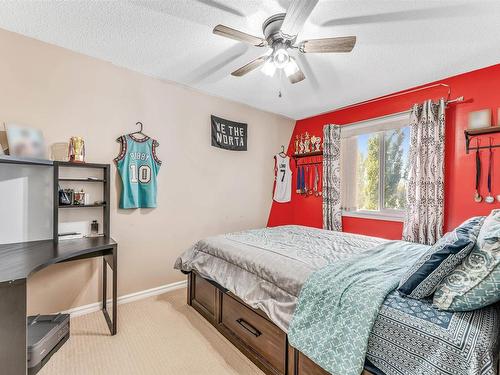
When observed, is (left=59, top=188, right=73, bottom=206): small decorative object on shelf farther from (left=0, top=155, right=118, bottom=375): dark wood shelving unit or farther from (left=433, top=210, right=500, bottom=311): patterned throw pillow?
(left=433, top=210, right=500, bottom=311): patterned throw pillow

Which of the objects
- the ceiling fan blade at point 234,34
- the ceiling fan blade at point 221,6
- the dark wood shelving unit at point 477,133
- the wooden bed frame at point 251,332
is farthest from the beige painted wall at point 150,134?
the dark wood shelving unit at point 477,133

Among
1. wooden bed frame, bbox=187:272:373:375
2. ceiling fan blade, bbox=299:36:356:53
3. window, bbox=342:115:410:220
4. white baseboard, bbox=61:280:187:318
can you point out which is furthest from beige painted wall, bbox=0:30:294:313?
ceiling fan blade, bbox=299:36:356:53

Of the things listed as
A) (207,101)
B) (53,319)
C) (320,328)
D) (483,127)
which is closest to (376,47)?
(483,127)

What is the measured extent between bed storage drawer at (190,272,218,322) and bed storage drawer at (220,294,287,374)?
0.14m

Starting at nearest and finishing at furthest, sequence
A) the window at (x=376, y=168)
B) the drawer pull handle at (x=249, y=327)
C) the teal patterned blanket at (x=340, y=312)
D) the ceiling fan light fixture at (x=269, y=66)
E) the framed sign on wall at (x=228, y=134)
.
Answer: the teal patterned blanket at (x=340, y=312) → the drawer pull handle at (x=249, y=327) → the ceiling fan light fixture at (x=269, y=66) → the window at (x=376, y=168) → the framed sign on wall at (x=228, y=134)

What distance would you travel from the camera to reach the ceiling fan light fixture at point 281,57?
177 cm

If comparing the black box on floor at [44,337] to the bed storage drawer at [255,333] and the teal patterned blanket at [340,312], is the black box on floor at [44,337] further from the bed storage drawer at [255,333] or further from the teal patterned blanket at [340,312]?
the teal patterned blanket at [340,312]

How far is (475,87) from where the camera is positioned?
2498 millimetres

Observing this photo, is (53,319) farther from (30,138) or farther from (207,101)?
(207,101)

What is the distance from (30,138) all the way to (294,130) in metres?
3.57

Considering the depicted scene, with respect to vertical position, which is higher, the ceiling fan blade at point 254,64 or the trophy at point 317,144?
the ceiling fan blade at point 254,64

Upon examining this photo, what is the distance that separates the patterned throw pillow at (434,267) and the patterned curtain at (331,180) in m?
2.27

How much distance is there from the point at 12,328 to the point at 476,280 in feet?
7.07

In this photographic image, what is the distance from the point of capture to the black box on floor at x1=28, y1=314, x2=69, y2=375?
1546 mm
